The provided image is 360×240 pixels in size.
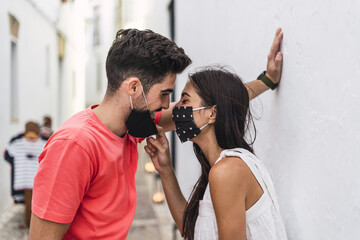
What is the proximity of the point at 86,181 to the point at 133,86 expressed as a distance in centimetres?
54

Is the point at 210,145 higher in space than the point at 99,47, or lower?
lower

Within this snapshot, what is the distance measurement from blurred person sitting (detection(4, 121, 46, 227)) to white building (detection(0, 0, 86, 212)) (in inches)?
35.0

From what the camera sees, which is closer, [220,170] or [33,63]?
[220,170]

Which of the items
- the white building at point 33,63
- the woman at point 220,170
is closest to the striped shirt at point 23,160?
the white building at point 33,63

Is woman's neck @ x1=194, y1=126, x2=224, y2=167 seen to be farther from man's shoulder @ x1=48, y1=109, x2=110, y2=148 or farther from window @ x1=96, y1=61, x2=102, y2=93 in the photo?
window @ x1=96, y1=61, x2=102, y2=93

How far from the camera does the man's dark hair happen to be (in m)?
2.05

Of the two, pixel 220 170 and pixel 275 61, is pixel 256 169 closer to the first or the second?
Result: pixel 220 170

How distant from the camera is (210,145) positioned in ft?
7.23

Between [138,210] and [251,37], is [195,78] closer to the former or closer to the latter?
[251,37]

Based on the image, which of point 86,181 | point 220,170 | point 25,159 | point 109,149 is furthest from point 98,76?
point 220,170

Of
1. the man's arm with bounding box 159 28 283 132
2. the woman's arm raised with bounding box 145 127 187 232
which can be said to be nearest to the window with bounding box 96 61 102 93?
the woman's arm raised with bounding box 145 127 187 232

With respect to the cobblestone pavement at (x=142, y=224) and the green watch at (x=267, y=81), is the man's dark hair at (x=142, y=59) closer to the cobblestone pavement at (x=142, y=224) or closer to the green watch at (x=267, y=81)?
the green watch at (x=267, y=81)

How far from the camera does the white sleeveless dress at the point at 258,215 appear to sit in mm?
1900

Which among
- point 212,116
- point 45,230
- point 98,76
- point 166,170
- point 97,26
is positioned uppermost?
point 97,26
